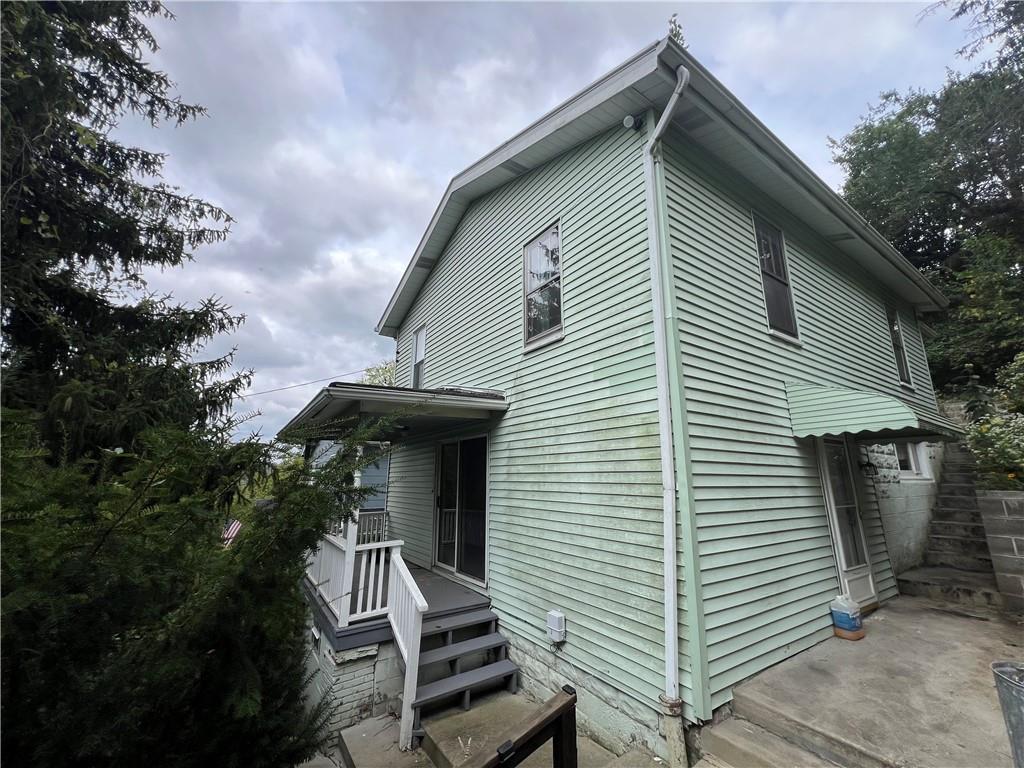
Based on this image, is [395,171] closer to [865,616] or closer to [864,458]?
[864,458]

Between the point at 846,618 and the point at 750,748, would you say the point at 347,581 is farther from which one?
the point at 846,618

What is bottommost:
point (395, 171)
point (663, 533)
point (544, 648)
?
point (544, 648)

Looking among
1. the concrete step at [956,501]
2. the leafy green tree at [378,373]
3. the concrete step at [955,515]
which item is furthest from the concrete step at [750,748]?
the leafy green tree at [378,373]

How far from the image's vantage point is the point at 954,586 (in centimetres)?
553

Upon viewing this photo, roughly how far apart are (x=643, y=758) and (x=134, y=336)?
743cm

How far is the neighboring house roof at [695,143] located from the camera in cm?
409

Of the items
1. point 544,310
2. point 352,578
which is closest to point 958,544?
point 544,310

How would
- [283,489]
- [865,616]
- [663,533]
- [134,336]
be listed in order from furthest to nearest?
[134,336]
[865,616]
[663,533]
[283,489]

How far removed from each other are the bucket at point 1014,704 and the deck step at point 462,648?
13.6 ft

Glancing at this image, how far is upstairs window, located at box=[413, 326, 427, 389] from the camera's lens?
9016 millimetres

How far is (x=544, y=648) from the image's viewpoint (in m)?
4.47

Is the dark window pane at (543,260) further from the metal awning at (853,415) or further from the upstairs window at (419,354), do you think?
the upstairs window at (419,354)

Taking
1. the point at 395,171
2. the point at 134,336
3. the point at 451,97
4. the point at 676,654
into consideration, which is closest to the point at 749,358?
the point at 676,654

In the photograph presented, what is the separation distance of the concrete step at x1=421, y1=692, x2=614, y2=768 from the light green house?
7.5 inches
